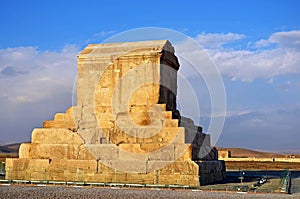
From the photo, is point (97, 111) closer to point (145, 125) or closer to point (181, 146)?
point (145, 125)

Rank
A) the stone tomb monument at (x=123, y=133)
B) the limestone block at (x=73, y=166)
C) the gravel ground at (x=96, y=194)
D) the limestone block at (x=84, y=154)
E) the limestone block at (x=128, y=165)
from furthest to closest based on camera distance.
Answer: the limestone block at (x=84, y=154), the limestone block at (x=73, y=166), the stone tomb monument at (x=123, y=133), the limestone block at (x=128, y=165), the gravel ground at (x=96, y=194)

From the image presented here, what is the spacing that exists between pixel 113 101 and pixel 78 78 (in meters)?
1.85

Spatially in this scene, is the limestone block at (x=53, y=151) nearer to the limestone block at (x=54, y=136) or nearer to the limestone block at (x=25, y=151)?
the limestone block at (x=25, y=151)

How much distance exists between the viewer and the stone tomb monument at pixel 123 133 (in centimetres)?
1497

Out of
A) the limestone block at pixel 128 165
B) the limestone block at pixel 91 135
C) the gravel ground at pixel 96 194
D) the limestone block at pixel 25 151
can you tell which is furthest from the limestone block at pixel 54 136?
the gravel ground at pixel 96 194

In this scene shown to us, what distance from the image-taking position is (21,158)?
1631 centimetres

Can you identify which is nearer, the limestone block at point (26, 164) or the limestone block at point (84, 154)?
the limestone block at point (84, 154)

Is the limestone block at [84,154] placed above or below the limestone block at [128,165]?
above

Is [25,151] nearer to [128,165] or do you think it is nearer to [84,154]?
[84,154]

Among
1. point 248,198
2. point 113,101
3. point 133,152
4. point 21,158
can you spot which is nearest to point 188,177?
point 133,152

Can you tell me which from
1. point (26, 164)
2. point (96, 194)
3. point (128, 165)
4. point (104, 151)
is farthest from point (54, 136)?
point (96, 194)

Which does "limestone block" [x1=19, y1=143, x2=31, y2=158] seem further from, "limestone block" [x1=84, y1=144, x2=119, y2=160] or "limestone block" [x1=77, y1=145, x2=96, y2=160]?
"limestone block" [x1=84, y1=144, x2=119, y2=160]

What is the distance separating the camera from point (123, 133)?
16141 mm

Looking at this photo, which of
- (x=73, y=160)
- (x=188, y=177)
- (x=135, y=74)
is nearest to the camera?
(x=188, y=177)
